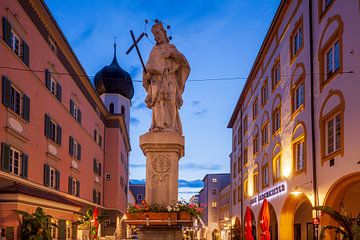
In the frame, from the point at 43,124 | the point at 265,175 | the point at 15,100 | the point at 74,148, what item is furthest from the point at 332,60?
the point at 74,148

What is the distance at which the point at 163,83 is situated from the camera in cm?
1330

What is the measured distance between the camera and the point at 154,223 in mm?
11508

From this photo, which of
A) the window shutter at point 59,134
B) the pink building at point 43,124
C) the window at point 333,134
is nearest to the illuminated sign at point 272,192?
the window at point 333,134

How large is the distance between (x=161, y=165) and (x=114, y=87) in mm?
66635

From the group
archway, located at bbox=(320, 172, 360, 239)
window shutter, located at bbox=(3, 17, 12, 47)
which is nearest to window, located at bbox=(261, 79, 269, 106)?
archway, located at bbox=(320, 172, 360, 239)

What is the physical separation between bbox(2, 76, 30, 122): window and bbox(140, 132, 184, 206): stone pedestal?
1223cm

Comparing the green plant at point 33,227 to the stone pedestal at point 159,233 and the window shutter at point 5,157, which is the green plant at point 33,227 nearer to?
the window shutter at point 5,157

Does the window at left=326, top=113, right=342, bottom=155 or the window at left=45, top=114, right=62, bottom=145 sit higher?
the window at left=45, top=114, right=62, bottom=145

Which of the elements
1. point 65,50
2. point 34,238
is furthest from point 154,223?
point 65,50

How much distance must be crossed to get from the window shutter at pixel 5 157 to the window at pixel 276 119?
14.9m

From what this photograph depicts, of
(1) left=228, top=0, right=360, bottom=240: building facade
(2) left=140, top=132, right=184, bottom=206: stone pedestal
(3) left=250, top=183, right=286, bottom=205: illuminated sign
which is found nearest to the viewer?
(2) left=140, top=132, right=184, bottom=206: stone pedestal

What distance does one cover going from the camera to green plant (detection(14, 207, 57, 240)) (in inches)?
904

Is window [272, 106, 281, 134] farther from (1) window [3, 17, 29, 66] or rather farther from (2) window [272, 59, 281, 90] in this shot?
(1) window [3, 17, 29, 66]

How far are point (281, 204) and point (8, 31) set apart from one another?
16.7 metres
